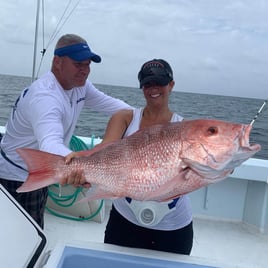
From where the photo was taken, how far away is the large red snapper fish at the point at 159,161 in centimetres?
132

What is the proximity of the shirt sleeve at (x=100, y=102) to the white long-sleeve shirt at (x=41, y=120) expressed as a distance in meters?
0.16

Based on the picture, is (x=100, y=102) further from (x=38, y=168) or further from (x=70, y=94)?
(x=38, y=168)

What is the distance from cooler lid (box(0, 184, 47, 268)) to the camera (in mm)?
1346

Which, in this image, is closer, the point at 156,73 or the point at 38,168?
the point at 38,168

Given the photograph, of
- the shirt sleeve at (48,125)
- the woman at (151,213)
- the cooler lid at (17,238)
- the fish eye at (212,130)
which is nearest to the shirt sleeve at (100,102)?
the shirt sleeve at (48,125)

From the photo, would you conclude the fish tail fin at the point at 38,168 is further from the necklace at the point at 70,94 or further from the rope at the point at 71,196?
the rope at the point at 71,196

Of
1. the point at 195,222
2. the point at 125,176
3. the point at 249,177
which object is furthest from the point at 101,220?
the point at 125,176

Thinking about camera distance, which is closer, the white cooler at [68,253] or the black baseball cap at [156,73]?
the white cooler at [68,253]

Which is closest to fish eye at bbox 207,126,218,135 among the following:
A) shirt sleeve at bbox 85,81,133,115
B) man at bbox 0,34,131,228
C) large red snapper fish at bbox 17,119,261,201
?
large red snapper fish at bbox 17,119,261,201

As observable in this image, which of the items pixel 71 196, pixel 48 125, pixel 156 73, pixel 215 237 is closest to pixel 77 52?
pixel 48 125

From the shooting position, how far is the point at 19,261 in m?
1.35

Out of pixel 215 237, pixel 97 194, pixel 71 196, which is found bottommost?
pixel 215 237

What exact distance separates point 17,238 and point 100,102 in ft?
5.22

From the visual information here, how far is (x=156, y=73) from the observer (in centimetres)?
177
